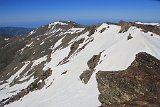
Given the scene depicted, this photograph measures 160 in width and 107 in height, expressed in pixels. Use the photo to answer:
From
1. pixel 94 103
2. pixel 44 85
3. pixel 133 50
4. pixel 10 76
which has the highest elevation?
pixel 133 50

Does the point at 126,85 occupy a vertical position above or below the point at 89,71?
above

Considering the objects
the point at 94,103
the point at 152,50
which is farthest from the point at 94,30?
the point at 94,103

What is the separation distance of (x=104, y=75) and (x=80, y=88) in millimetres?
20703

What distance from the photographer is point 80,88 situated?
45.2 m

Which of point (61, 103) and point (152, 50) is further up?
point (152, 50)

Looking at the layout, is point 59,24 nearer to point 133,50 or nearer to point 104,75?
point 133,50

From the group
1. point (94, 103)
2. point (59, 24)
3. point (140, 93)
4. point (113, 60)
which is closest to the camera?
point (140, 93)

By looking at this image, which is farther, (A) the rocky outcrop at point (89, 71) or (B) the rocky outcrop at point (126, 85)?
(A) the rocky outcrop at point (89, 71)

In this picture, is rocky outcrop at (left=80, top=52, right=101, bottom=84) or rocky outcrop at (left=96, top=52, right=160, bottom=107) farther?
rocky outcrop at (left=80, top=52, right=101, bottom=84)

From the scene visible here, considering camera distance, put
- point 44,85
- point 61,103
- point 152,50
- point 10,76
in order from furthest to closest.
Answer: point 10,76 → point 44,85 → point 152,50 → point 61,103

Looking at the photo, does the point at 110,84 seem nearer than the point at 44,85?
Yes

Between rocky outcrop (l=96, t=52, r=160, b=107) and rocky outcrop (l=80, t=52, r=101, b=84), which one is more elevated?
rocky outcrop (l=96, t=52, r=160, b=107)

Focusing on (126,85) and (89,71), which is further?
(89,71)

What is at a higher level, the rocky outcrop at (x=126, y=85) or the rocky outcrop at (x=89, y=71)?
the rocky outcrop at (x=126, y=85)
